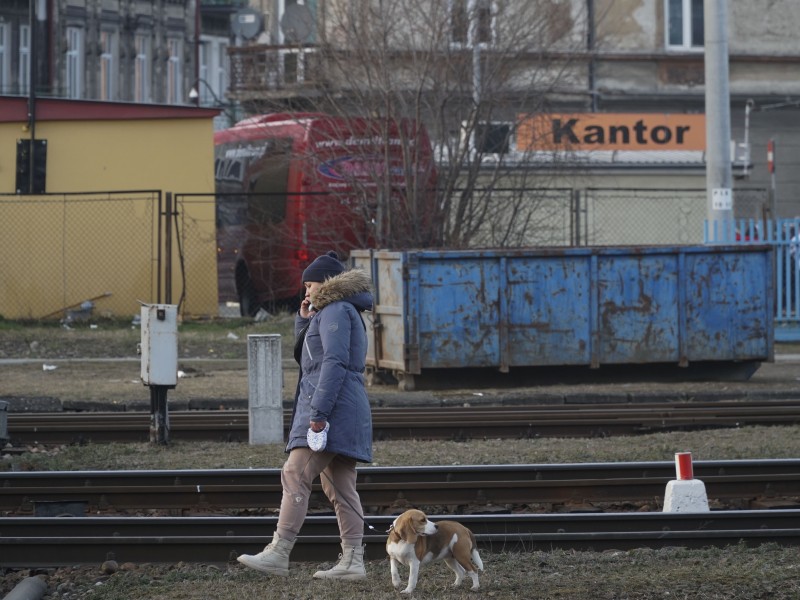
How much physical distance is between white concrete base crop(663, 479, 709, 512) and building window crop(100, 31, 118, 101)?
126 ft

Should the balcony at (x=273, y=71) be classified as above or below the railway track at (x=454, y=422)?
above

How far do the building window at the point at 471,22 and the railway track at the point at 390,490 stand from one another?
15.1 m

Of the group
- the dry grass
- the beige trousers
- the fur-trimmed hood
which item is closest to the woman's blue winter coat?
the fur-trimmed hood

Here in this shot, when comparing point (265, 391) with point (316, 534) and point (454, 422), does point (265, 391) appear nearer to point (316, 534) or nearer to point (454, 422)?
point (454, 422)

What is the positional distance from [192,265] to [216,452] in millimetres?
12972

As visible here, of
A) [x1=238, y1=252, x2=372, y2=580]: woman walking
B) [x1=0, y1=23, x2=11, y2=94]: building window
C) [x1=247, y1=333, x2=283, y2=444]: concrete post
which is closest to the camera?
[x1=238, y1=252, x2=372, y2=580]: woman walking

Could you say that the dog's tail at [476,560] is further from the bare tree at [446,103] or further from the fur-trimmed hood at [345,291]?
the bare tree at [446,103]

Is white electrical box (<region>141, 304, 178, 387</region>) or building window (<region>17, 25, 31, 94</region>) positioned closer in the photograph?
white electrical box (<region>141, 304, 178, 387</region>)

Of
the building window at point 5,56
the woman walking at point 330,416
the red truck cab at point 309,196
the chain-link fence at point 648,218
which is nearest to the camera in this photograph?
the woman walking at point 330,416

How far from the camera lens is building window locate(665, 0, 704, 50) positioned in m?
37.2

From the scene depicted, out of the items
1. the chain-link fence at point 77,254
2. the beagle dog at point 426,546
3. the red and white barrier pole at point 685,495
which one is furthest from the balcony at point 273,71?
the beagle dog at point 426,546

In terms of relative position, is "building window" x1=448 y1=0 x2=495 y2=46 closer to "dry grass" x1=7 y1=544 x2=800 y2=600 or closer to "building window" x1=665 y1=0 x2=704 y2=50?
"building window" x1=665 y1=0 x2=704 y2=50

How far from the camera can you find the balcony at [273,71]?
2453cm

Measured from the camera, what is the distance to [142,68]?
153ft
